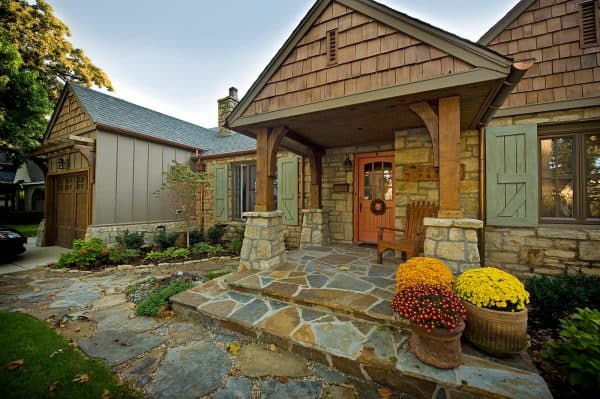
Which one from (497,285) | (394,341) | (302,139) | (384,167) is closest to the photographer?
(497,285)

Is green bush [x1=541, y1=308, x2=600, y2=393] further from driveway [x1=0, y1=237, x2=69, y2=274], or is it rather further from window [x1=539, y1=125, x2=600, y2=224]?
driveway [x1=0, y1=237, x2=69, y2=274]

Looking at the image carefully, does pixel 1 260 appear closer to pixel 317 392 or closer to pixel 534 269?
pixel 317 392

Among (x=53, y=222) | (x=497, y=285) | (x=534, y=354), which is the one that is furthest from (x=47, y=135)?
(x=534, y=354)

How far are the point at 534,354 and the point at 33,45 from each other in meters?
17.0

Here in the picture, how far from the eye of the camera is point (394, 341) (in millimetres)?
2016

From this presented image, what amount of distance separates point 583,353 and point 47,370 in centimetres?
384

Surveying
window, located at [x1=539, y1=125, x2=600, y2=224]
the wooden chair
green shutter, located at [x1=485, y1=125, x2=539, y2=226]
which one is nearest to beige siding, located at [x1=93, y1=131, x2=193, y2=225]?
the wooden chair

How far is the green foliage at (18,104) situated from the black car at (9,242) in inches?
137

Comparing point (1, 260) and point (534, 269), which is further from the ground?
point (534, 269)

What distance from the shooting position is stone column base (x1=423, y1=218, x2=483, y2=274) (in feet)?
8.04

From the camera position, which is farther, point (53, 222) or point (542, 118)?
point (53, 222)

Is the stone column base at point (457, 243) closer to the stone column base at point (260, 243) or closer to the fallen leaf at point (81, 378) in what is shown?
the stone column base at point (260, 243)

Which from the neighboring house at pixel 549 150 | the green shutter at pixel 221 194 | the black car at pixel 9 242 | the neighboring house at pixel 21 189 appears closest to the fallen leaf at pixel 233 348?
the neighboring house at pixel 549 150

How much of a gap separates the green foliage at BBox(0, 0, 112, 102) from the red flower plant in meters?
13.4
